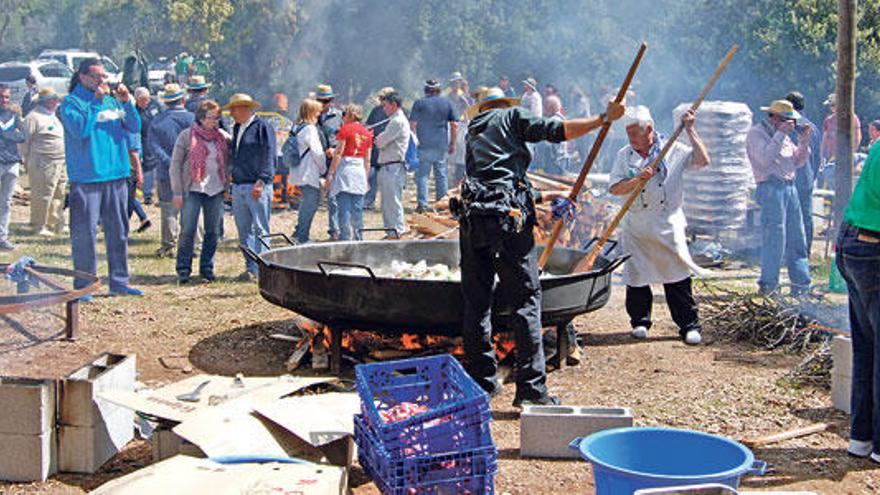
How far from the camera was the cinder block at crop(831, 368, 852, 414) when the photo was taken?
21.3 ft

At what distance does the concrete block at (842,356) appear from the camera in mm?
6406

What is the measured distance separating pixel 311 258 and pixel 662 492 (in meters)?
5.49

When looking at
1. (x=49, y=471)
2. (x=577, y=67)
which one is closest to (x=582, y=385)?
(x=49, y=471)

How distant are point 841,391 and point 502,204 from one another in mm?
2576

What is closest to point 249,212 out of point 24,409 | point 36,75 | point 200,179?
point 200,179

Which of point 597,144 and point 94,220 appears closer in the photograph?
point 597,144

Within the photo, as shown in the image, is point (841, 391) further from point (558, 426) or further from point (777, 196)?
point (777, 196)

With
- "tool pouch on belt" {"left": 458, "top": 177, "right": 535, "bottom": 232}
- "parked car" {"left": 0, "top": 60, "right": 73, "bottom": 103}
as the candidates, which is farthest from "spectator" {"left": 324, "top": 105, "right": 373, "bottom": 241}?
"parked car" {"left": 0, "top": 60, "right": 73, "bottom": 103}

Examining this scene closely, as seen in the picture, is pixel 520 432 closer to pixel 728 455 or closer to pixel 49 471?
pixel 728 455

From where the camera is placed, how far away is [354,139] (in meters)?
12.0

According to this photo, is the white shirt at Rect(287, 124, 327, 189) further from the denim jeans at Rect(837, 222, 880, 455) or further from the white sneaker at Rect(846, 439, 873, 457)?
the white sneaker at Rect(846, 439, 873, 457)

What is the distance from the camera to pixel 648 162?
319 inches

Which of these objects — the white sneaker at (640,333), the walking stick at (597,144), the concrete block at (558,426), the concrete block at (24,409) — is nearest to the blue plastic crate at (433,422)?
the concrete block at (558,426)

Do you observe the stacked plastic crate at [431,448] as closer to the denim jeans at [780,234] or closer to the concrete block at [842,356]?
the concrete block at [842,356]
